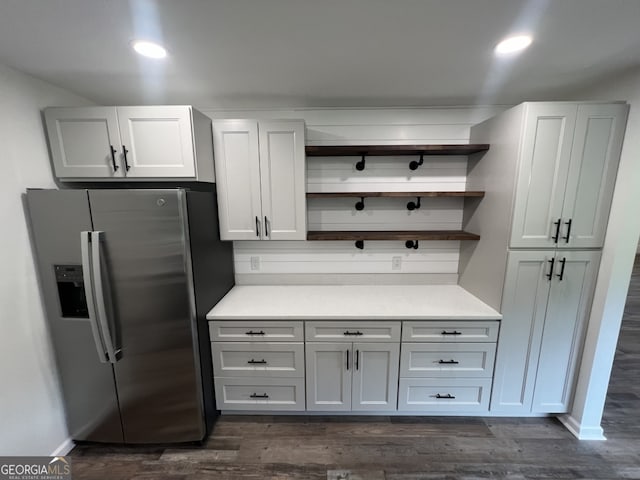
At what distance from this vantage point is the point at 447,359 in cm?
183

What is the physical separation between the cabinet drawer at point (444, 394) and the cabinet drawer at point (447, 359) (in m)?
0.05

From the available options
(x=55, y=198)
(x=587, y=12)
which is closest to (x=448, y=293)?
(x=587, y=12)

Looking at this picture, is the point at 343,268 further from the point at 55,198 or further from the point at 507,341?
the point at 55,198

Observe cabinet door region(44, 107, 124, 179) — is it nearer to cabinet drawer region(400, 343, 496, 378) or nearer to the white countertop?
the white countertop

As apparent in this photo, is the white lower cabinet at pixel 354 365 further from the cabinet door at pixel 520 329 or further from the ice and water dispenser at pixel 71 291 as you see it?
the ice and water dispenser at pixel 71 291

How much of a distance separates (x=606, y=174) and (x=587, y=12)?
102 centimetres

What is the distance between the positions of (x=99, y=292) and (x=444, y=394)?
2.43 m

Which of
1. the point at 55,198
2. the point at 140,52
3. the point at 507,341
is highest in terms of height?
the point at 140,52

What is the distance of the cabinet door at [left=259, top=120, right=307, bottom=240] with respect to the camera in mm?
1848

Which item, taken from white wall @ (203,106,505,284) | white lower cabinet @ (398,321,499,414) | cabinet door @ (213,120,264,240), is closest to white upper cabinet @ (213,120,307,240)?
cabinet door @ (213,120,264,240)

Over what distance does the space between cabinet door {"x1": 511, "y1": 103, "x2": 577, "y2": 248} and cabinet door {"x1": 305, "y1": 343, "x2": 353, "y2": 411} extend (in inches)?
56.2

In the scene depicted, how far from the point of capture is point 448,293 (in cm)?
214

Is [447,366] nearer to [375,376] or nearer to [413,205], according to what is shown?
[375,376]

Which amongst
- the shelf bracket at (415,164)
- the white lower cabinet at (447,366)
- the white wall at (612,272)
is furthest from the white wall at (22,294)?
the white wall at (612,272)
